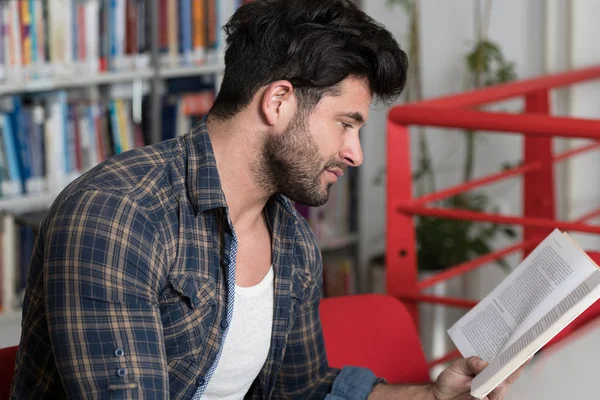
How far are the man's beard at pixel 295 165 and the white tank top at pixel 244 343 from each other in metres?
0.13

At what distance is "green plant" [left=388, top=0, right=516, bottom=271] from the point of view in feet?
9.63

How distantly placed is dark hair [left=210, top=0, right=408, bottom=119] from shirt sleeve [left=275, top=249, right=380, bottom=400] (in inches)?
13.1

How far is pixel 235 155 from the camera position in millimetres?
1284

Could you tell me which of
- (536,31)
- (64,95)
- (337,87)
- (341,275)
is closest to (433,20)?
(536,31)

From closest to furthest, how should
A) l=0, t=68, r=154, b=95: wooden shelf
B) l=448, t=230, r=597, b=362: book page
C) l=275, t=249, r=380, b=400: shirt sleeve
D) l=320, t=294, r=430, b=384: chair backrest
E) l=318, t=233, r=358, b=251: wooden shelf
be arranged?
l=448, t=230, r=597, b=362: book page < l=275, t=249, r=380, b=400: shirt sleeve < l=320, t=294, r=430, b=384: chair backrest < l=0, t=68, r=154, b=95: wooden shelf < l=318, t=233, r=358, b=251: wooden shelf

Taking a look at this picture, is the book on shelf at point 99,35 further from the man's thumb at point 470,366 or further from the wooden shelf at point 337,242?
the man's thumb at point 470,366

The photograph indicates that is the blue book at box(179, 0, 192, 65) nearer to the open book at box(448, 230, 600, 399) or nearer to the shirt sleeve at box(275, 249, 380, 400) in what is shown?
the shirt sleeve at box(275, 249, 380, 400)

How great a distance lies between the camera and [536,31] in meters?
3.00

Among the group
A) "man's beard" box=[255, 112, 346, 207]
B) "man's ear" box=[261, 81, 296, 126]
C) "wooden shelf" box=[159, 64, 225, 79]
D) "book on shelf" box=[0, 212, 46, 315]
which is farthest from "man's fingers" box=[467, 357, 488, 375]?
"wooden shelf" box=[159, 64, 225, 79]

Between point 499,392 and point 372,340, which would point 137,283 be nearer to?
point 499,392

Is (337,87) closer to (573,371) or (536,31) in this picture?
(573,371)

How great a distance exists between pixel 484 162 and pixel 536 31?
46 centimetres

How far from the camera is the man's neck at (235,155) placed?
4.21 feet

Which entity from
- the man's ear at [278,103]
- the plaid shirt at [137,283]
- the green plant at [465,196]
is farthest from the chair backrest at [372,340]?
the green plant at [465,196]
